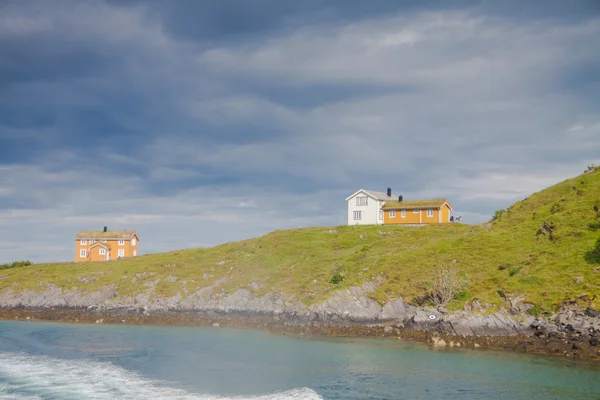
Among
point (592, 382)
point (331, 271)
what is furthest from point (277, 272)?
point (592, 382)

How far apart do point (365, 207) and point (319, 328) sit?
57.1 metres

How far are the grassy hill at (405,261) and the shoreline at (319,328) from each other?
5.17 metres

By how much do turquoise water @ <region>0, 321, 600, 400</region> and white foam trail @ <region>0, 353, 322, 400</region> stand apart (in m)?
0.06

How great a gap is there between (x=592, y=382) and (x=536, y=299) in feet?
56.5

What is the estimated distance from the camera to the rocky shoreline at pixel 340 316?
4050cm

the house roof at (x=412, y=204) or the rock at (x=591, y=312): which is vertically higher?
the house roof at (x=412, y=204)

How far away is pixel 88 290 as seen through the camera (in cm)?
7781

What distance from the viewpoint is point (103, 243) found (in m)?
120

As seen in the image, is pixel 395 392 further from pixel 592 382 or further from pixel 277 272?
pixel 277 272

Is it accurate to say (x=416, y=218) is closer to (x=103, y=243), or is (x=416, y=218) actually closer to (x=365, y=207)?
(x=365, y=207)

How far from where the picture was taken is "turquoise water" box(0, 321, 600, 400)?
89.1 feet

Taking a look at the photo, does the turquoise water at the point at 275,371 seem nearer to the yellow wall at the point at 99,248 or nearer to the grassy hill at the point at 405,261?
the grassy hill at the point at 405,261

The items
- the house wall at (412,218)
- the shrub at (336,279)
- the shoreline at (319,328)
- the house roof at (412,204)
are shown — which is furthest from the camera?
the house roof at (412,204)

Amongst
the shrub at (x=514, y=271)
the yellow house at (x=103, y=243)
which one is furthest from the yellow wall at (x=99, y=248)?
the shrub at (x=514, y=271)
